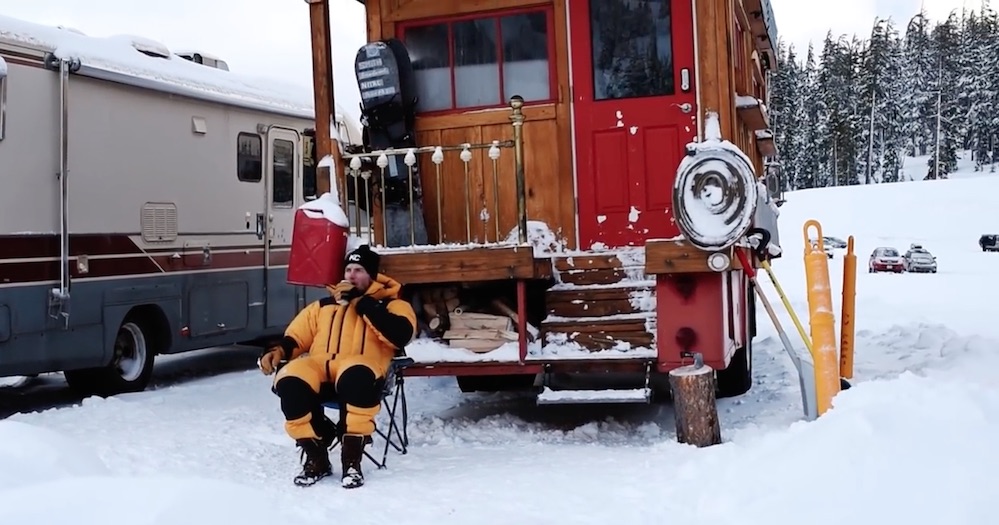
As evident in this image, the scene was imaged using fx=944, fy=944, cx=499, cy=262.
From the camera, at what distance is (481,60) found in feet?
21.7

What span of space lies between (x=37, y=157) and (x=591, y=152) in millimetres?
3950

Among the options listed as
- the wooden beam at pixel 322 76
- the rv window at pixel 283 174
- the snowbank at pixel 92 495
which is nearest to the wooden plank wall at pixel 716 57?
the wooden beam at pixel 322 76

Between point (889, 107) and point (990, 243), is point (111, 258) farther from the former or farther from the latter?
point (889, 107)

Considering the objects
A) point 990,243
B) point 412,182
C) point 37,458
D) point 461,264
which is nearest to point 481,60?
point 412,182

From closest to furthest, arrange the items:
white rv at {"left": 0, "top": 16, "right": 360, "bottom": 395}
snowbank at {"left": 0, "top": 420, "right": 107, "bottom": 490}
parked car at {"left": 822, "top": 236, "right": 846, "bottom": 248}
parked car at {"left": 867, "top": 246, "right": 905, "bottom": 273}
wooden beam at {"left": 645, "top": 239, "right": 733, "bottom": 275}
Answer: snowbank at {"left": 0, "top": 420, "right": 107, "bottom": 490} → wooden beam at {"left": 645, "top": 239, "right": 733, "bottom": 275} → white rv at {"left": 0, "top": 16, "right": 360, "bottom": 395} → parked car at {"left": 867, "top": 246, "right": 905, "bottom": 273} → parked car at {"left": 822, "top": 236, "right": 846, "bottom": 248}

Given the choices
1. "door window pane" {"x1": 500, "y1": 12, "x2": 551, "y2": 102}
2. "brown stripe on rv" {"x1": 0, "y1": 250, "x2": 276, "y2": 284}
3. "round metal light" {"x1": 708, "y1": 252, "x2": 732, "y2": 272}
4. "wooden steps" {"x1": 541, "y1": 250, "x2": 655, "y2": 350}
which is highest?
"door window pane" {"x1": 500, "y1": 12, "x2": 551, "y2": 102}

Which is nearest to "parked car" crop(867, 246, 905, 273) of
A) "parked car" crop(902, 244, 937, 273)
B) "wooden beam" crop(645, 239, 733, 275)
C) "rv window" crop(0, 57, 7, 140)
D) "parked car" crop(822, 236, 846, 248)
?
"parked car" crop(902, 244, 937, 273)

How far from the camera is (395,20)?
22.0 ft

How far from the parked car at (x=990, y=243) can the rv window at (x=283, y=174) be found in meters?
35.7

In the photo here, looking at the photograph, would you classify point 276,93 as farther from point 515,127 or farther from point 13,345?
point 515,127

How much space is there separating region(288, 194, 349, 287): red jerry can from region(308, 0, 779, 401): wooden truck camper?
1.05 ft

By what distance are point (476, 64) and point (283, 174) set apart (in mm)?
3493

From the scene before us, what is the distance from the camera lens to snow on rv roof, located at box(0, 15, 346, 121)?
22.8ft

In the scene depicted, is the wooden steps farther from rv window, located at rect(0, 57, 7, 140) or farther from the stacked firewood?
rv window, located at rect(0, 57, 7, 140)
